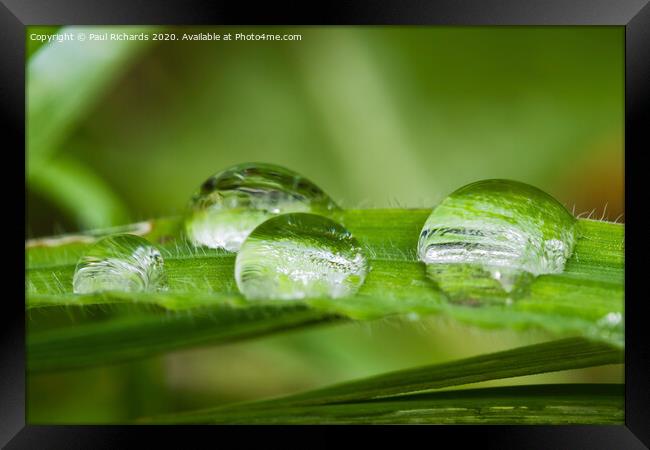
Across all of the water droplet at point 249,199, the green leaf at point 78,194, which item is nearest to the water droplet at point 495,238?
the water droplet at point 249,199

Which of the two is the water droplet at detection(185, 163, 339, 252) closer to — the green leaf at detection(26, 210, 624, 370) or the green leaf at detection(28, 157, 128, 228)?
the green leaf at detection(26, 210, 624, 370)

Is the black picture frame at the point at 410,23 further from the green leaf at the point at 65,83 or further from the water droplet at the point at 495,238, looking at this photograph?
the green leaf at the point at 65,83

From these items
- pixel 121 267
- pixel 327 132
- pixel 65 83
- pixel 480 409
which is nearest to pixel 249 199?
pixel 121 267

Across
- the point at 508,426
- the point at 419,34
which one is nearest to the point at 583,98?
the point at 419,34

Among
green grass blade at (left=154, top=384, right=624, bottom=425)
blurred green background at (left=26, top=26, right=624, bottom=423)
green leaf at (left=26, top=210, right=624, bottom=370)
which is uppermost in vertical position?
blurred green background at (left=26, top=26, right=624, bottom=423)

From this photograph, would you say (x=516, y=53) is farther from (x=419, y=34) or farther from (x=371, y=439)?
(x=371, y=439)

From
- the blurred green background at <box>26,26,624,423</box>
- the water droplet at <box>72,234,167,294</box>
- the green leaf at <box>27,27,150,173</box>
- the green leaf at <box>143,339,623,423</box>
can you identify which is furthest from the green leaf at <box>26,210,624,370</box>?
the green leaf at <box>27,27,150,173</box>

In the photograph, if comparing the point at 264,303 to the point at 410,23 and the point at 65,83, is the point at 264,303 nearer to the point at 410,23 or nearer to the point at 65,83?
the point at 410,23
